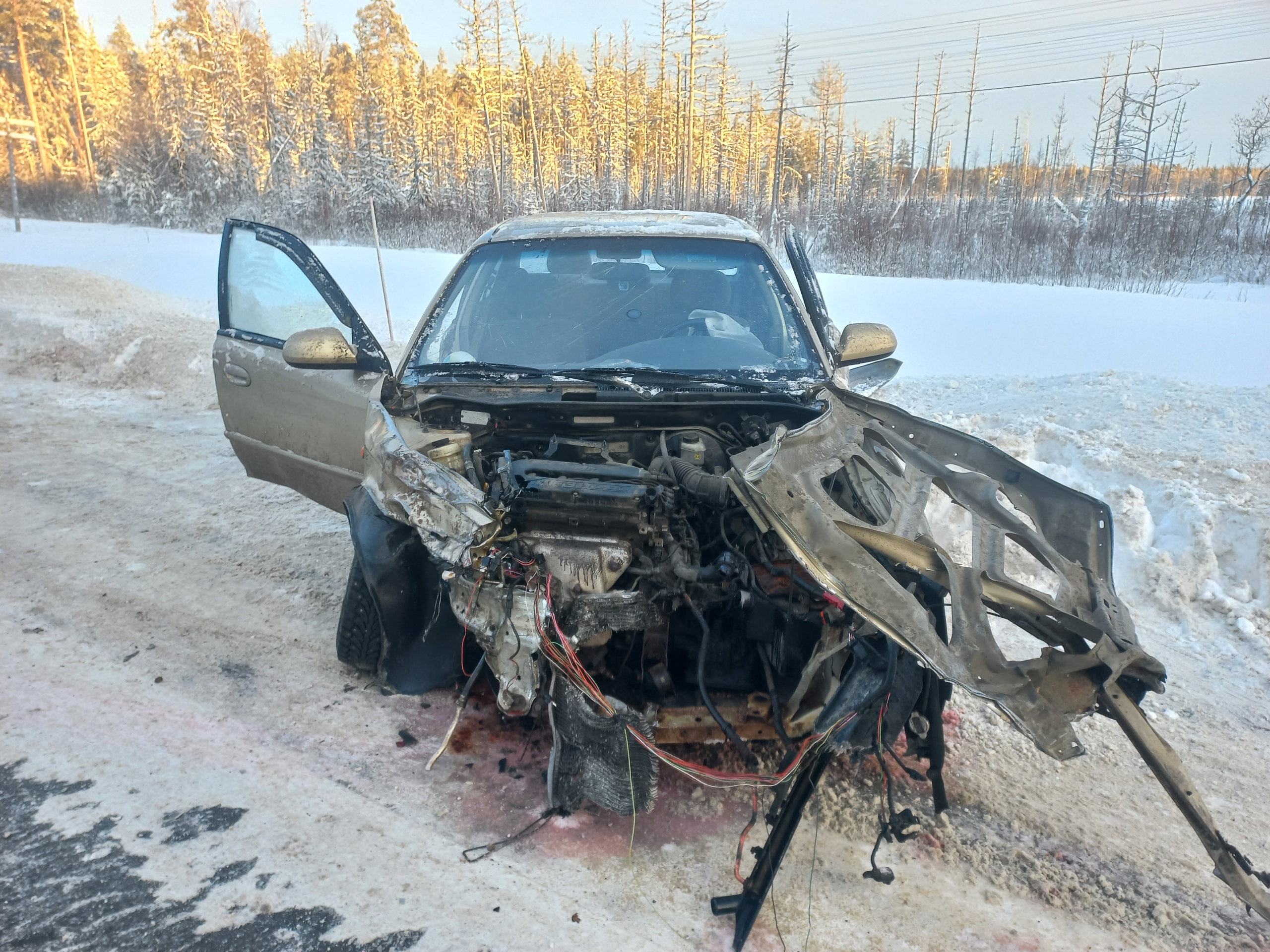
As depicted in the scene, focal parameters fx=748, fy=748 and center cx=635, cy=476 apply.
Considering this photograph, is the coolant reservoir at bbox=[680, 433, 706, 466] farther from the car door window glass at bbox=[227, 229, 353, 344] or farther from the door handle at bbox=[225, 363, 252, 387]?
the door handle at bbox=[225, 363, 252, 387]

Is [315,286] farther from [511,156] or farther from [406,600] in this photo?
[511,156]

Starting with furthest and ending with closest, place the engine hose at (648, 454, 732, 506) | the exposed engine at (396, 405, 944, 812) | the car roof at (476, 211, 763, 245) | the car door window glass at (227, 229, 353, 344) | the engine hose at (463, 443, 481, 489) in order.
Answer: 1. the car door window glass at (227, 229, 353, 344)
2. the car roof at (476, 211, 763, 245)
3. the engine hose at (463, 443, 481, 489)
4. the engine hose at (648, 454, 732, 506)
5. the exposed engine at (396, 405, 944, 812)

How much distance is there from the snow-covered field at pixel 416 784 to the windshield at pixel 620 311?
158 centimetres

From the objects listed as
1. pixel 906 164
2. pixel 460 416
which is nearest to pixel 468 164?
pixel 906 164

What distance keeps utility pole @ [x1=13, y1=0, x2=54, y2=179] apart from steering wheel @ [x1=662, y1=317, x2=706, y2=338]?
4878cm

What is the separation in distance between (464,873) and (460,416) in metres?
1.75

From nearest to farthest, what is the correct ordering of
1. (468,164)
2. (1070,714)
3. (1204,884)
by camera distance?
(1070,714) → (1204,884) → (468,164)

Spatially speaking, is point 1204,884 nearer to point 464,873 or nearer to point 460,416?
point 464,873

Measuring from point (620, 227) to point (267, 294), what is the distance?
6.67 ft

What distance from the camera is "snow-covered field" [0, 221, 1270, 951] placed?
2.16 meters

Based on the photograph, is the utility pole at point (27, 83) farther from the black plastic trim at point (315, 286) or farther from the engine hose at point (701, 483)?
the engine hose at point (701, 483)

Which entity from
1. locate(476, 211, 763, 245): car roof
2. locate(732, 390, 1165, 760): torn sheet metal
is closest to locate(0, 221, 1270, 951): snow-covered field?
locate(732, 390, 1165, 760): torn sheet metal

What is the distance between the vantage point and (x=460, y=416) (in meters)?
3.21

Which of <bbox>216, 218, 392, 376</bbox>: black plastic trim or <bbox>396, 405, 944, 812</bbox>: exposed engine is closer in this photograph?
<bbox>396, 405, 944, 812</bbox>: exposed engine
